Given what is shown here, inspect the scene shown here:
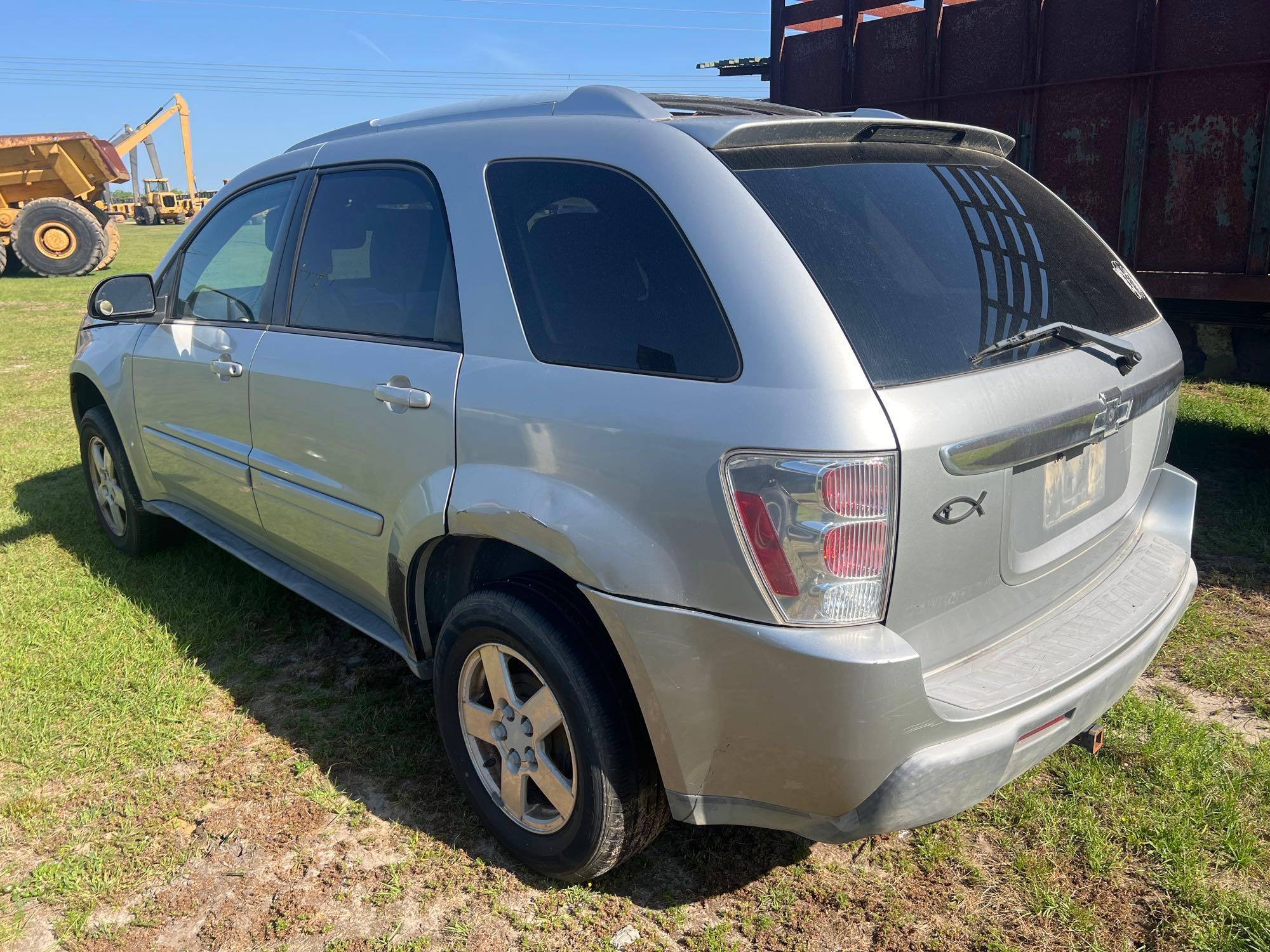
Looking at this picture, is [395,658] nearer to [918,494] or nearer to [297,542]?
[297,542]

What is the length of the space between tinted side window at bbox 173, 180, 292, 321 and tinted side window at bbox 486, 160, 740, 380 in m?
1.30

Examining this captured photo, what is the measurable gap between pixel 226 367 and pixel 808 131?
7.16 feet

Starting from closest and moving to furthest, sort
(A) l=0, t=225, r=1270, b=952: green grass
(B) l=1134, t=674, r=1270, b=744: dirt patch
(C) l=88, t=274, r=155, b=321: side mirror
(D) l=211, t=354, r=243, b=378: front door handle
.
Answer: (A) l=0, t=225, r=1270, b=952: green grass → (B) l=1134, t=674, r=1270, b=744: dirt patch → (D) l=211, t=354, r=243, b=378: front door handle → (C) l=88, t=274, r=155, b=321: side mirror

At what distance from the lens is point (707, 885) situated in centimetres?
246

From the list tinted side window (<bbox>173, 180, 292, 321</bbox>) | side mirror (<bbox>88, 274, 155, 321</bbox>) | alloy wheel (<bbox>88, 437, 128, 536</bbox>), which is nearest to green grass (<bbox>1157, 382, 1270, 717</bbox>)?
tinted side window (<bbox>173, 180, 292, 321</bbox>)

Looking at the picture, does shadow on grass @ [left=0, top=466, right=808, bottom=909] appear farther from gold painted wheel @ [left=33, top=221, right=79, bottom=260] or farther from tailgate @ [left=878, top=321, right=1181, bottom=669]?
gold painted wheel @ [left=33, top=221, right=79, bottom=260]

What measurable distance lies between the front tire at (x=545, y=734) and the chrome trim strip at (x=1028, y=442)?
0.87 metres

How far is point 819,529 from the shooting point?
70.5 inches

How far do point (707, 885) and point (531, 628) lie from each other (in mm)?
843

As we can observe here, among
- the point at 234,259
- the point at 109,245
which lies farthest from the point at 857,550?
the point at 109,245

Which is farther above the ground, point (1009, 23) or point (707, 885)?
point (1009, 23)

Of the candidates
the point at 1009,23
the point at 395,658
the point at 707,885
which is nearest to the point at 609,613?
the point at 707,885

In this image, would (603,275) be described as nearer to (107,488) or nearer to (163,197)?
(107,488)

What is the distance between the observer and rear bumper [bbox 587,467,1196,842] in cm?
183
